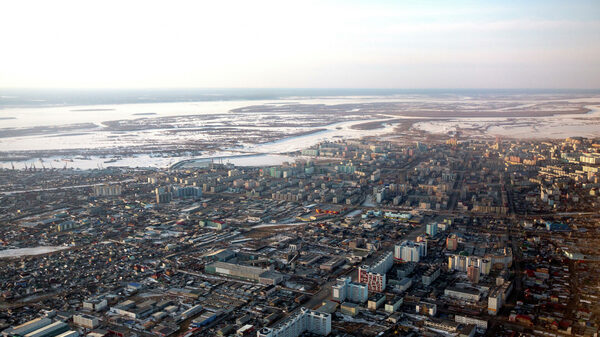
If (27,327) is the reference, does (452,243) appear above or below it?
below

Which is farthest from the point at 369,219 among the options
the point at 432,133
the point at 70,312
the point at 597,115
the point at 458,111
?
the point at 458,111

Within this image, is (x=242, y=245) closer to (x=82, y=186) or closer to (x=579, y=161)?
(x=82, y=186)

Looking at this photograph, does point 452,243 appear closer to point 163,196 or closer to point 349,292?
point 349,292

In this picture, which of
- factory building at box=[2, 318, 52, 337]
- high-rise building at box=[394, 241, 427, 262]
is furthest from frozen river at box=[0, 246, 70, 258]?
high-rise building at box=[394, 241, 427, 262]

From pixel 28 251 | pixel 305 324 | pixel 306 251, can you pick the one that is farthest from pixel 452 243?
pixel 28 251

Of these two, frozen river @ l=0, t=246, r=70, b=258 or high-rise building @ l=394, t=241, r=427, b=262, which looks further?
frozen river @ l=0, t=246, r=70, b=258

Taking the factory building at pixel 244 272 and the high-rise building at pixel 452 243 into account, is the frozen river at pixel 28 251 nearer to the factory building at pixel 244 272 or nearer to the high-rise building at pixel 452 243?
the factory building at pixel 244 272

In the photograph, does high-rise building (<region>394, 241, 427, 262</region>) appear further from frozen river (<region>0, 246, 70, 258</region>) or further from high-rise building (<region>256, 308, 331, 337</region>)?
frozen river (<region>0, 246, 70, 258</region>)

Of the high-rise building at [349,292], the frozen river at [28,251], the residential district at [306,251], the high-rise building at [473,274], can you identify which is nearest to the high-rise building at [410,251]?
the residential district at [306,251]
